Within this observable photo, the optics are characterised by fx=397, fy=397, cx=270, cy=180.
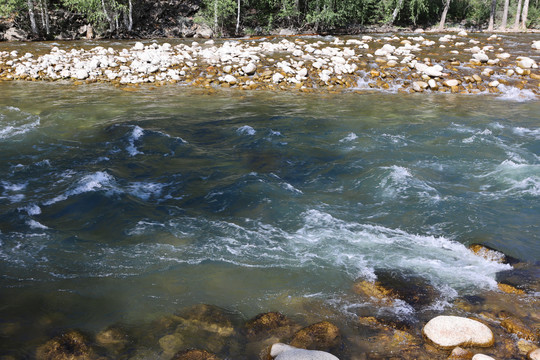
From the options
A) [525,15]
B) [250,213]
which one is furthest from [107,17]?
[525,15]

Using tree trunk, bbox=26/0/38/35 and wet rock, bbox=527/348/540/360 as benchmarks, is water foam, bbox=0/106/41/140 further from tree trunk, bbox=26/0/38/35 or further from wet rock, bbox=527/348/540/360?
tree trunk, bbox=26/0/38/35

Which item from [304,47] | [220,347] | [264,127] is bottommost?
[220,347]

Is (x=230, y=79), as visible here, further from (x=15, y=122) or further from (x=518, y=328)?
(x=518, y=328)

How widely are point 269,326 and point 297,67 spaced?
14.9m

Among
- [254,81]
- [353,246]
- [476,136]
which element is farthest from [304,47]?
[353,246]

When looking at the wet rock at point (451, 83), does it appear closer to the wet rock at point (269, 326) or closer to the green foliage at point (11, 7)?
the wet rock at point (269, 326)

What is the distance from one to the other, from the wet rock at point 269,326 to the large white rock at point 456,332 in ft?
4.51

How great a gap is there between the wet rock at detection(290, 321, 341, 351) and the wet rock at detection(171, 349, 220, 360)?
80 centimetres

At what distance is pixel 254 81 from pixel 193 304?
13.3 meters

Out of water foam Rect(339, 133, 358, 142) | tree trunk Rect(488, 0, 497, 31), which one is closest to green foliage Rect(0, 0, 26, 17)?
water foam Rect(339, 133, 358, 142)

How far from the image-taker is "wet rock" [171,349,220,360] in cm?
372

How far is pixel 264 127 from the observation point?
1106 centimetres

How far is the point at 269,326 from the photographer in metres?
4.17

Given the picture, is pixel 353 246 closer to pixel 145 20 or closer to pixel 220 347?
pixel 220 347
